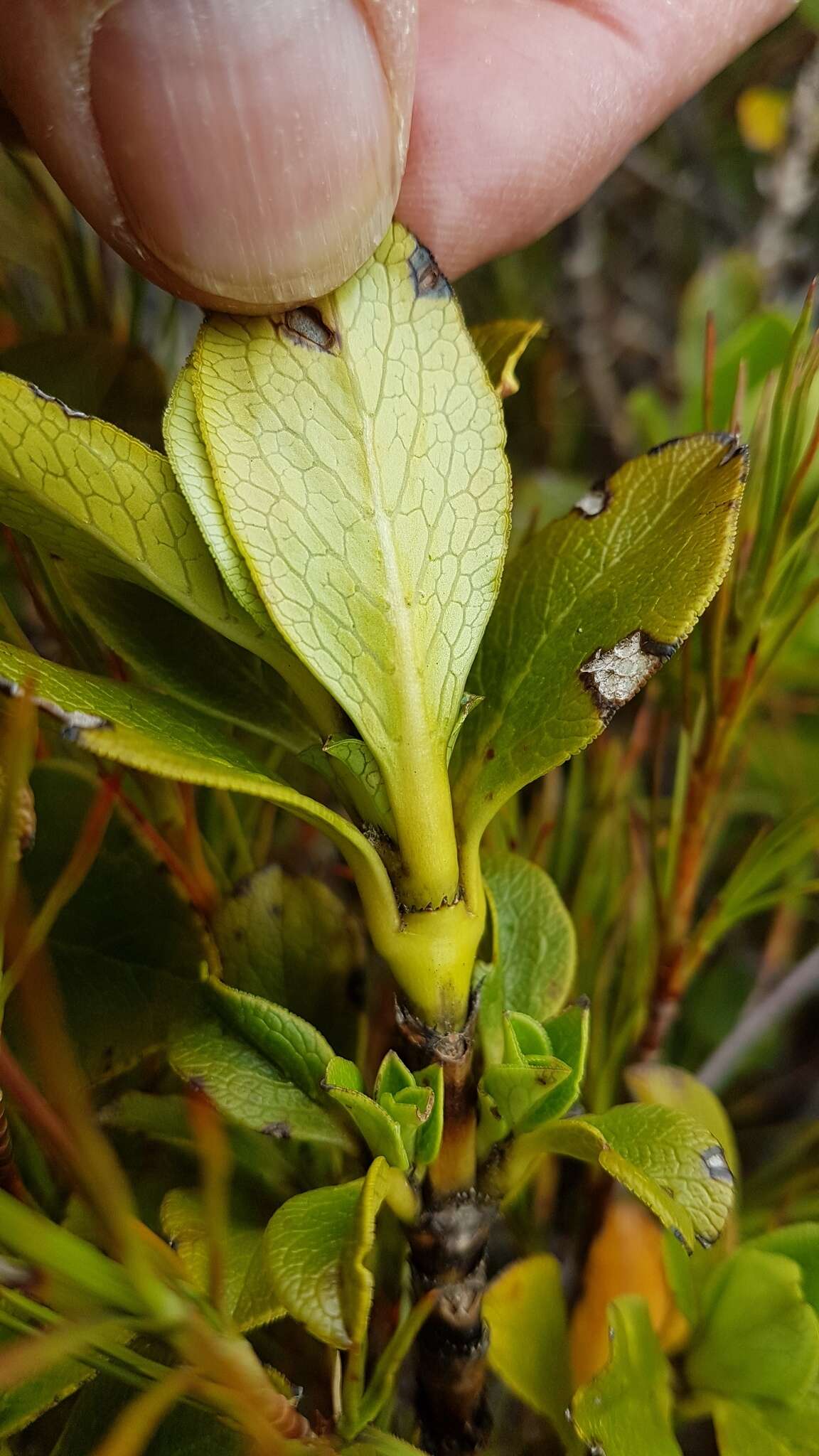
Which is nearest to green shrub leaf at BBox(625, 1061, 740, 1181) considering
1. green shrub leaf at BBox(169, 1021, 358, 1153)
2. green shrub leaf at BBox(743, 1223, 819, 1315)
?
green shrub leaf at BBox(743, 1223, 819, 1315)

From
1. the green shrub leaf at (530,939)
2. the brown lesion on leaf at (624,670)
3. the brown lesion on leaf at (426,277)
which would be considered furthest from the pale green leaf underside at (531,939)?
the brown lesion on leaf at (426,277)

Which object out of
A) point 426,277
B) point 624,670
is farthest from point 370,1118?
point 426,277

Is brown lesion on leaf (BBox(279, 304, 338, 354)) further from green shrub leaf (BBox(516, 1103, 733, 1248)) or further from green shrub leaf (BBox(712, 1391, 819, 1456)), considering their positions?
Result: green shrub leaf (BBox(712, 1391, 819, 1456))

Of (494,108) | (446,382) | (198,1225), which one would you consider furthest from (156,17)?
(198,1225)

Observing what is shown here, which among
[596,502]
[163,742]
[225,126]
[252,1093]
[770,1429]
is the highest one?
[225,126]

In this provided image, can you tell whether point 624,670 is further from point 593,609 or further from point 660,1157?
point 660,1157

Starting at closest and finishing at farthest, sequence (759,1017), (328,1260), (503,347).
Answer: (328,1260) < (503,347) < (759,1017)

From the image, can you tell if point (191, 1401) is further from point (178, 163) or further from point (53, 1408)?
point (178, 163)
